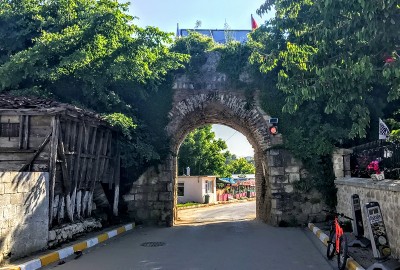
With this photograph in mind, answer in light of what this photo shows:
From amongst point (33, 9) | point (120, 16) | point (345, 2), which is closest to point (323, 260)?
point (345, 2)

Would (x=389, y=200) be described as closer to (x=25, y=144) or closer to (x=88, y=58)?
(x=25, y=144)

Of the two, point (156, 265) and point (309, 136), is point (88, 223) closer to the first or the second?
point (156, 265)

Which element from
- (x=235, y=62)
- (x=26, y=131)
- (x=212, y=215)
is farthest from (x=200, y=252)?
(x=212, y=215)

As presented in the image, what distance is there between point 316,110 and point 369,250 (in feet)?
21.4

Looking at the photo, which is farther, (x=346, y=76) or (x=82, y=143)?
(x=82, y=143)

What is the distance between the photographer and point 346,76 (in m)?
5.73

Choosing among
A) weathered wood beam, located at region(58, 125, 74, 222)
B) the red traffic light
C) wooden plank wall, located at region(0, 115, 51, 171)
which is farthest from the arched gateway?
wooden plank wall, located at region(0, 115, 51, 171)

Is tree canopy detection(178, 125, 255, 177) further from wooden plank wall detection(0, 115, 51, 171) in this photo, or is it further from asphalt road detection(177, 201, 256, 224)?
wooden plank wall detection(0, 115, 51, 171)

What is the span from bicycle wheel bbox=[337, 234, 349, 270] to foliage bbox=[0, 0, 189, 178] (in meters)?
6.71

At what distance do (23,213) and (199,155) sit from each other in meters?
31.5

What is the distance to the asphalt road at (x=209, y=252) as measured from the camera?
6.72 metres

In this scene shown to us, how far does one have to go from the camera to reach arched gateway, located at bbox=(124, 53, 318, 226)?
13.2 meters

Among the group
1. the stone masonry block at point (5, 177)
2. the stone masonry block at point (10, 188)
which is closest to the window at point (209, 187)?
the stone masonry block at point (10, 188)

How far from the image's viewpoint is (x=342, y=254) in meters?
6.11
